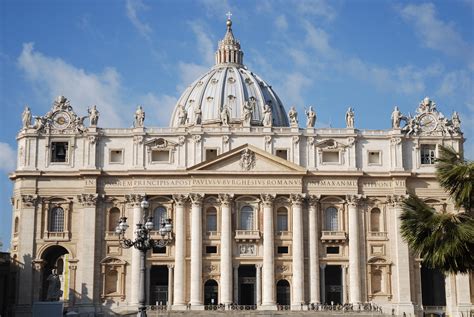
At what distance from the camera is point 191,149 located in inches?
3034

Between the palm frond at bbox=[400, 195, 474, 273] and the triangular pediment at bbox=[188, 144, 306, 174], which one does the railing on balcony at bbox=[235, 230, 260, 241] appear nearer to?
the triangular pediment at bbox=[188, 144, 306, 174]

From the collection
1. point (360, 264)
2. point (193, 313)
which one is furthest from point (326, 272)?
point (193, 313)

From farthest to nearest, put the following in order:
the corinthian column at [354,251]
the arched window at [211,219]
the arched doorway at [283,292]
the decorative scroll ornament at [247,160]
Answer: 1. the arched window at [211,219]
2. the decorative scroll ornament at [247,160]
3. the arched doorway at [283,292]
4. the corinthian column at [354,251]

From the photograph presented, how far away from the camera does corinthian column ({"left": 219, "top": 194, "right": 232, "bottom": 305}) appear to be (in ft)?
241

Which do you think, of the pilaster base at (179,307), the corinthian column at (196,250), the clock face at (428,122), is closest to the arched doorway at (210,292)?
the corinthian column at (196,250)

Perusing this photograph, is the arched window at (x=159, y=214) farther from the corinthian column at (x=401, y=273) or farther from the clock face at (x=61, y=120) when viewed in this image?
the corinthian column at (x=401, y=273)

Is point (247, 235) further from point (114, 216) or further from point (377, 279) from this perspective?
point (377, 279)

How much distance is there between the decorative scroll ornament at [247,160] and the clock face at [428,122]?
57.6 feet

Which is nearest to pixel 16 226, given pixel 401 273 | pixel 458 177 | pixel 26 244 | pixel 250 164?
pixel 26 244

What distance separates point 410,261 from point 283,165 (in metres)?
15.1

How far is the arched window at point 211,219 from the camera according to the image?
7625 centimetres

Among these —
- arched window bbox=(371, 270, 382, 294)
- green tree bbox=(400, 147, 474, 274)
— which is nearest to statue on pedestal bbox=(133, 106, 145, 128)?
arched window bbox=(371, 270, 382, 294)

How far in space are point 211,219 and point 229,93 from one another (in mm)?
43584

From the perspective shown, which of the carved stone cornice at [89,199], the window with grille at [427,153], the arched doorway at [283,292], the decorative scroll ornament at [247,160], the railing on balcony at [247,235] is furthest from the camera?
the window with grille at [427,153]
